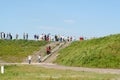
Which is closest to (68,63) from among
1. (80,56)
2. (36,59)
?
(80,56)

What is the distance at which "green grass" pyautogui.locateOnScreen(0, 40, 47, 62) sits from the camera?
65206 mm

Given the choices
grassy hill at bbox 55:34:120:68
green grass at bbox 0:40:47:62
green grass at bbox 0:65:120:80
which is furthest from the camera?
green grass at bbox 0:40:47:62

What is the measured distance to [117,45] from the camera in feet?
184

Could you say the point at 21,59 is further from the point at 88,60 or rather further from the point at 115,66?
the point at 115,66

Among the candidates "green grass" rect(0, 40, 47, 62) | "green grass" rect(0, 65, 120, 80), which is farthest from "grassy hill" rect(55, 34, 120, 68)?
"green grass" rect(0, 65, 120, 80)

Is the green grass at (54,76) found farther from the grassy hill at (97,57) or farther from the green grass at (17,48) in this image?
the green grass at (17,48)

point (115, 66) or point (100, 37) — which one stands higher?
point (100, 37)

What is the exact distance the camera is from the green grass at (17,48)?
65.2 m

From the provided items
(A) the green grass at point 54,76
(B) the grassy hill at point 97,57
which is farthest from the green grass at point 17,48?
(A) the green grass at point 54,76

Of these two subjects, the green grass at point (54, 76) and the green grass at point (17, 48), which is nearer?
the green grass at point (54, 76)

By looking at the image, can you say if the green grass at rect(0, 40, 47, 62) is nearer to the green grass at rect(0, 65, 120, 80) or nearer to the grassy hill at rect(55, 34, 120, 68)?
the grassy hill at rect(55, 34, 120, 68)

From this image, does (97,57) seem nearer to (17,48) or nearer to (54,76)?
(54,76)

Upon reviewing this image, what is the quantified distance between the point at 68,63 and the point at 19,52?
16.9 m

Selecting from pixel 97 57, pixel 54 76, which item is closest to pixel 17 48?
pixel 97 57
